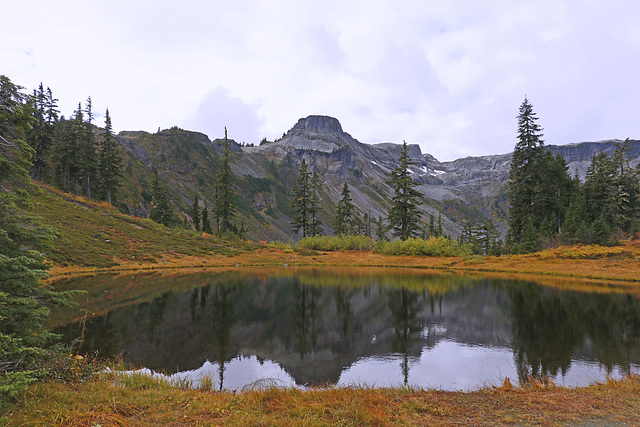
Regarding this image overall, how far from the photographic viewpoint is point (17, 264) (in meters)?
5.80

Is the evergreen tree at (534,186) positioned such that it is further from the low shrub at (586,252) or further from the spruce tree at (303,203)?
the spruce tree at (303,203)

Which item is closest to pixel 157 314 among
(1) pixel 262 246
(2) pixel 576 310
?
(2) pixel 576 310

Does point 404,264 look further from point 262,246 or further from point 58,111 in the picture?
point 58,111

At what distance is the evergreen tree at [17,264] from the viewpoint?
542 centimetres

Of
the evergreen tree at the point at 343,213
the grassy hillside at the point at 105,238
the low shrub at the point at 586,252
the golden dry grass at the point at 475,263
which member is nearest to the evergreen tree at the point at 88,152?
the grassy hillside at the point at 105,238

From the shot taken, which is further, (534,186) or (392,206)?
(392,206)

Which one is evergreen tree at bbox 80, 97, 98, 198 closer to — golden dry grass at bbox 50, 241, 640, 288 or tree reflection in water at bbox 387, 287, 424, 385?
golden dry grass at bbox 50, 241, 640, 288

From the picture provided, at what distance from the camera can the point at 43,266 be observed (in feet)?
23.2

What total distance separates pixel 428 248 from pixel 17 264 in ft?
146

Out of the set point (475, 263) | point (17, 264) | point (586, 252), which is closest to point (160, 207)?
point (475, 263)

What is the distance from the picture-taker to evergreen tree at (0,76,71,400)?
5.42m

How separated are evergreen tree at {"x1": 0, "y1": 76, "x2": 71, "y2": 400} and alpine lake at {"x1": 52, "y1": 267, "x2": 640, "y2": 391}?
1.21 meters

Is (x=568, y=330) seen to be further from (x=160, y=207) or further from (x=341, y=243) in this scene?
(x=160, y=207)

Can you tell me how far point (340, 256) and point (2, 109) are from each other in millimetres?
42395
